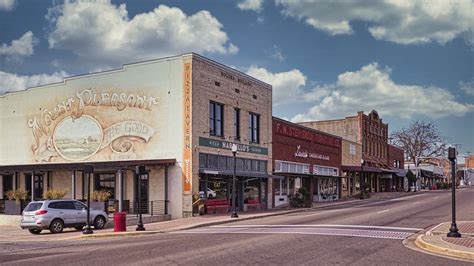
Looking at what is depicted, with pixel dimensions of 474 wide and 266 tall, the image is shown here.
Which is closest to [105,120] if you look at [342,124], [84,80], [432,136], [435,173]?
[84,80]

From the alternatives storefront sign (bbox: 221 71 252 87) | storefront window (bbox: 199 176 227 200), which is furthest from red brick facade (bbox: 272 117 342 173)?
storefront window (bbox: 199 176 227 200)

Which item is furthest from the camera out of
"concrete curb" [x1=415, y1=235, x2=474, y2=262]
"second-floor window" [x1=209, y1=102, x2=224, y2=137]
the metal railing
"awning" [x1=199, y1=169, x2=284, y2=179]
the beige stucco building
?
"second-floor window" [x1=209, y1=102, x2=224, y2=137]

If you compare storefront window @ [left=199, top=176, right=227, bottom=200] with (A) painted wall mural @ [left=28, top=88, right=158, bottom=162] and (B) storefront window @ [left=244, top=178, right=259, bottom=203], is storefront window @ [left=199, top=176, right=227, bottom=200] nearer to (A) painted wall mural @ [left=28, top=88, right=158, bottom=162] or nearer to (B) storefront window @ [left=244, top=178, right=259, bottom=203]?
(B) storefront window @ [left=244, top=178, right=259, bottom=203]

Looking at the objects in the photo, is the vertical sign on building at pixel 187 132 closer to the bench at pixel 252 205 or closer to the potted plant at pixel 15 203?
the bench at pixel 252 205

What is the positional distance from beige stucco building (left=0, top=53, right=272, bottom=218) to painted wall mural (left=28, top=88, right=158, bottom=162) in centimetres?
7

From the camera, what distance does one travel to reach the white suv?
80.1 ft

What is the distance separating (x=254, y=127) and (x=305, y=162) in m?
9.91

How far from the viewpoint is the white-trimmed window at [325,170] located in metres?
50.9

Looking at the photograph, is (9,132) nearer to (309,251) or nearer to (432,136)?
(309,251)

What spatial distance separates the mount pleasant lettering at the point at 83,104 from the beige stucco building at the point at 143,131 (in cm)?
7

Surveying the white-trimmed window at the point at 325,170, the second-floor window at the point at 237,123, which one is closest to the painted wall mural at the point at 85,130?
the second-floor window at the point at 237,123

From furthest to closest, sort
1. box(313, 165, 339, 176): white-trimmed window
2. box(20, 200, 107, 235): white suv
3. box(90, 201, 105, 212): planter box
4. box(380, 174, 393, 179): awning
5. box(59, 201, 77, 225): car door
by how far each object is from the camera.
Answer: box(380, 174, 393, 179): awning
box(313, 165, 339, 176): white-trimmed window
box(90, 201, 105, 212): planter box
box(59, 201, 77, 225): car door
box(20, 200, 107, 235): white suv

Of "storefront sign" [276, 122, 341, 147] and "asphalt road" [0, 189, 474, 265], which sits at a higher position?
"storefront sign" [276, 122, 341, 147]

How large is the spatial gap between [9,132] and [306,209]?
23267 millimetres
